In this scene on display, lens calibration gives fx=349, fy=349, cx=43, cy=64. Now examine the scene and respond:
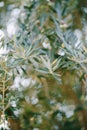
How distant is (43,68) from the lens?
1344 millimetres

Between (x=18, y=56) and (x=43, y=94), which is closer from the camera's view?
(x=18, y=56)

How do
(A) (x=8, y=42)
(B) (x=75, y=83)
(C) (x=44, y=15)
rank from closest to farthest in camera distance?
1. (A) (x=8, y=42)
2. (C) (x=44, y=15)
3. (B) (x=75, y=83)

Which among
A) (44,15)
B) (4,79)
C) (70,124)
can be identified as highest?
(44,15)

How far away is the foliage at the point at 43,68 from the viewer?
54.3 inches

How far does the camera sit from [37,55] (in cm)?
137

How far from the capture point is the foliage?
4.53 feet

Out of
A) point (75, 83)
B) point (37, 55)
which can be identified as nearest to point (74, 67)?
point (37, 55)

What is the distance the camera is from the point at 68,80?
8.93 feet

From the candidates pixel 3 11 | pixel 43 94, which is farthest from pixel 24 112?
pixel 3 11

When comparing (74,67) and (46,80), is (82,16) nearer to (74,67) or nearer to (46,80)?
(46,80)

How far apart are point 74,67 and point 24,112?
1315mm

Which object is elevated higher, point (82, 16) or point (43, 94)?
point (82, 16)

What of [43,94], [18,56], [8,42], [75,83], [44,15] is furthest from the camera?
[43,94]

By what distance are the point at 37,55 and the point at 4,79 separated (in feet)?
0.67
